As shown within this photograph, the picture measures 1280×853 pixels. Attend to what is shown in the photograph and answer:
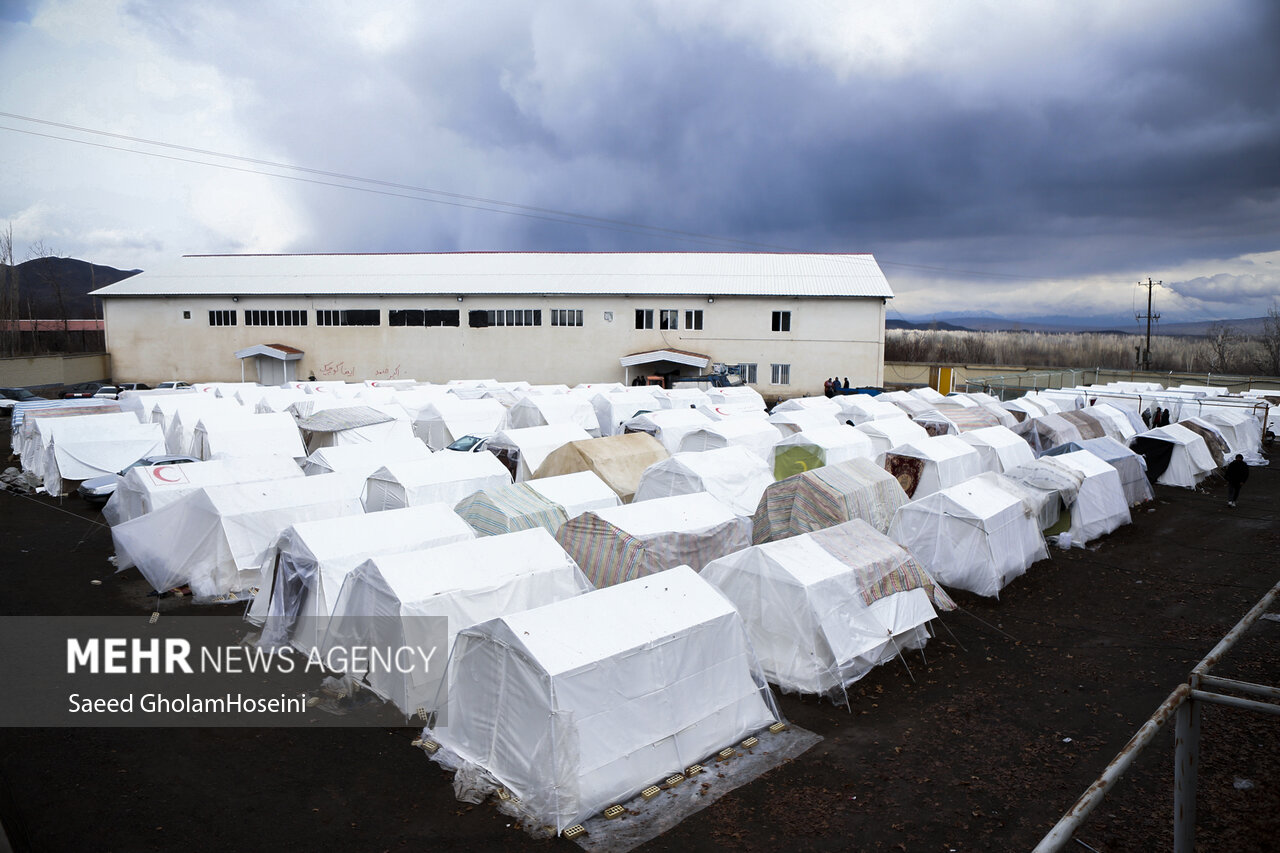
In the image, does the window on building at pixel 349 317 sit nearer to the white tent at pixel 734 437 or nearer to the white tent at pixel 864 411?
the white tent at pixel 734 437

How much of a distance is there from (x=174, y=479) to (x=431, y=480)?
202 inches

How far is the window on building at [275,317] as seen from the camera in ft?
153

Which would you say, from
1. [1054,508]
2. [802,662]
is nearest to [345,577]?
[802,662]

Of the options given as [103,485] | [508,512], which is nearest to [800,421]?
[508,512]

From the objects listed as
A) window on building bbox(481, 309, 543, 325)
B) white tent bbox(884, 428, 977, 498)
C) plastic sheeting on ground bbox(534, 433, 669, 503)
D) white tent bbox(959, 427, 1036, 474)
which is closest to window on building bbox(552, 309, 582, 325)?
window on building bbox(481, 309, 543, 325)

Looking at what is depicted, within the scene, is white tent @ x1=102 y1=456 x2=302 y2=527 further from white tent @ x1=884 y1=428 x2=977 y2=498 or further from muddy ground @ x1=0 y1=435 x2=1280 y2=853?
white tent @ x1=884 y1=428 x2=977 y2=498

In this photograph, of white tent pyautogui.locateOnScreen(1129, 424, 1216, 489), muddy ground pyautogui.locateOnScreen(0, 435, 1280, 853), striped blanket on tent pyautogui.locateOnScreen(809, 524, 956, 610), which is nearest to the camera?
muddy ground pyautogui.locateOnScreen(0, 435, 1280, 853)

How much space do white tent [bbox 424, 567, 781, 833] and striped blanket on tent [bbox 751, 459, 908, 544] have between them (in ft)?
20.3

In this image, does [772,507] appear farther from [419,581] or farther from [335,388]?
[335,388]

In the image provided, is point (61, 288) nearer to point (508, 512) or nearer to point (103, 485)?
point (103, 485)

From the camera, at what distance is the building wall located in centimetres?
4438

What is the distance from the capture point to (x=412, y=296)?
45.8 metres

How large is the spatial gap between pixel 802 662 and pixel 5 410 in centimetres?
4104

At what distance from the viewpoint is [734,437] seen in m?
23.1
